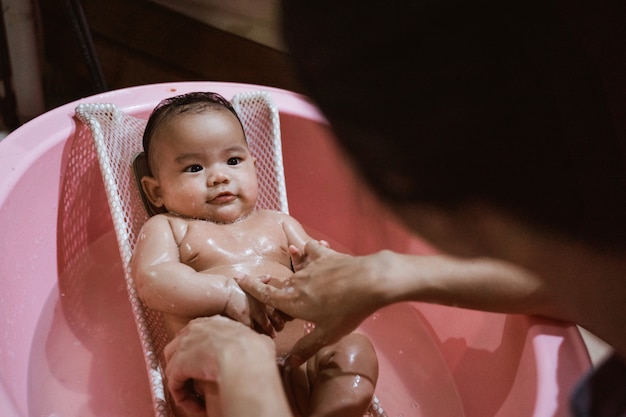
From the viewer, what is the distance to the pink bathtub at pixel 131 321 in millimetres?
1048

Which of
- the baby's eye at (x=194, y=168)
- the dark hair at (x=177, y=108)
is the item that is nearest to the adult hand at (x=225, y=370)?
the baby's eye at (x=194, y=168)

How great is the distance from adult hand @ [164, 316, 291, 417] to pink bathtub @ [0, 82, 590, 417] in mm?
301

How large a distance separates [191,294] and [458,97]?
2.45ft

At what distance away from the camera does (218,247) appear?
3.72 ft

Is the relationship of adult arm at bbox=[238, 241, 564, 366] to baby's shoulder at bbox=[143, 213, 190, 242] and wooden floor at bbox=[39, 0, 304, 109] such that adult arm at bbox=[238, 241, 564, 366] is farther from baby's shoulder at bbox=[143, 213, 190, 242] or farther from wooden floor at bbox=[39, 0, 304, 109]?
wooden floor at bbox=[39, 0, 304, 109]

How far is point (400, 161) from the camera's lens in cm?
34

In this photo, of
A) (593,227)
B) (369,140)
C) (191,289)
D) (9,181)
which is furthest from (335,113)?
(9,181)

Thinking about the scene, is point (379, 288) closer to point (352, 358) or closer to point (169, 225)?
point (352, 358)

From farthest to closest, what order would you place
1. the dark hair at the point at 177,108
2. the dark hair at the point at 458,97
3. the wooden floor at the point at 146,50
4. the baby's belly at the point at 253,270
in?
the wooden floor at the point at 146,50, the dark hair at the point at 177,108, the baby's belly at the point at 253,270, the dark hair at the point at 458,97

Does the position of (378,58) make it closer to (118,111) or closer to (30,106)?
(118,111)

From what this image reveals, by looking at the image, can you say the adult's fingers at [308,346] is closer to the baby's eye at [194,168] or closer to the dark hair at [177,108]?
the baby's eye at [194,168]

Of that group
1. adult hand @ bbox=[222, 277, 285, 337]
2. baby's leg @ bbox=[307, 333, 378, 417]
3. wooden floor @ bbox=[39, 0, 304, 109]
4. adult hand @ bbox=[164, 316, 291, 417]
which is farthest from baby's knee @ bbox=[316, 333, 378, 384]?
wooden floor @ bbox=[39, 0, 304, 109]

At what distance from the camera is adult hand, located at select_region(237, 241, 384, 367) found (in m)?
0.77

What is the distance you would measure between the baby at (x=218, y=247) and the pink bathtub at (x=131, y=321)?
20 centimetres
